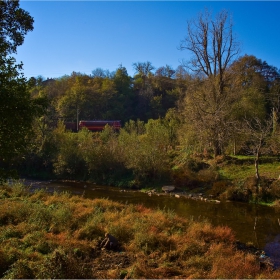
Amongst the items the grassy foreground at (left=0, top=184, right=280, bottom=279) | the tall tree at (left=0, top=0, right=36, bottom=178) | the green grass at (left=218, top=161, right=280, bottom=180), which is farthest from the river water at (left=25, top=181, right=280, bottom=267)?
the tall tree at (left=0, top=0, right=36, bottom=178)

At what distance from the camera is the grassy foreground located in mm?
7272

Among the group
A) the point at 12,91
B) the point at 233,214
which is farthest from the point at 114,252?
the point at 233,214

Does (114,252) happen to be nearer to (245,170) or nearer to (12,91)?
(12,91)

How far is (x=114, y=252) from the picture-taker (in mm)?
9469

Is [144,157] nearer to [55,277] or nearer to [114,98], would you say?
[55,277]

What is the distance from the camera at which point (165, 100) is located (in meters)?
65.5

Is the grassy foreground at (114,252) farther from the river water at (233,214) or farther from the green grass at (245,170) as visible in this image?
the green grass at (245,170)

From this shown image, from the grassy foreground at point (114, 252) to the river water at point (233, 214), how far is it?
94.3 inches

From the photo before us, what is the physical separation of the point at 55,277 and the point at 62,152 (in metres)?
27.2

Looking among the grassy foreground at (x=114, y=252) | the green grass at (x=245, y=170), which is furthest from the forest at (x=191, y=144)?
the grassy foreground at (x=114, y=252)

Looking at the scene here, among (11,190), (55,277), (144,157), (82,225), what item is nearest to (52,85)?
(144,157)

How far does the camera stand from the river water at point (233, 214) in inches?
523

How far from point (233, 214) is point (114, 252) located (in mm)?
10640

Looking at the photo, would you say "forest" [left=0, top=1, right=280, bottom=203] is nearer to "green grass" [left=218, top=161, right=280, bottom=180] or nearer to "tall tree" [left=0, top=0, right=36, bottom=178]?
"green grass" [left=218, top=161, right=280, bottom=180]
